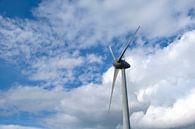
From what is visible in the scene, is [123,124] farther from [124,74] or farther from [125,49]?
[125,49]

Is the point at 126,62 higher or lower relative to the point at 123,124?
higher

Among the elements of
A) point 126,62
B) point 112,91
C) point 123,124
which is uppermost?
point 126,62

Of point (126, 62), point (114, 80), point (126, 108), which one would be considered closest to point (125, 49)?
point (126, 62)

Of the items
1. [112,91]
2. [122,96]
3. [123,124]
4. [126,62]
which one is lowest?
[123,124]

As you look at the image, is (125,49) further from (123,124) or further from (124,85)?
(123,124)

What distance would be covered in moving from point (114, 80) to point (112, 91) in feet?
13.3

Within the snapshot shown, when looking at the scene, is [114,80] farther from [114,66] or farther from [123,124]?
[123,124]

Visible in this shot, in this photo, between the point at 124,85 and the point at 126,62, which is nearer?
the point at 124,85

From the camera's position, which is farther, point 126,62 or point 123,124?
point 126,62

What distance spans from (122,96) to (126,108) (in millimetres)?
4458

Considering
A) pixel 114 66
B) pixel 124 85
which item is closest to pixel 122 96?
pixel 124 85

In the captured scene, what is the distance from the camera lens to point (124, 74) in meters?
109

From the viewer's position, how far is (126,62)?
368ft

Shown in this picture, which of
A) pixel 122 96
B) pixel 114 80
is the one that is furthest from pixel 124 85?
pixel 114 80
